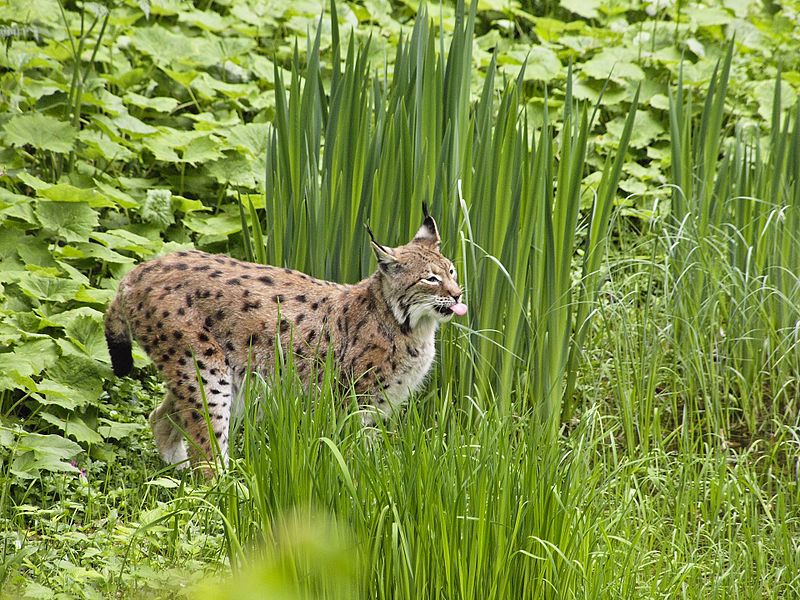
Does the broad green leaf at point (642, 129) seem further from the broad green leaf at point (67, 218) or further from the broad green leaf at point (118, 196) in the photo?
the broad green leaf at point (67, 218)

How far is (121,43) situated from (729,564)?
587 cm

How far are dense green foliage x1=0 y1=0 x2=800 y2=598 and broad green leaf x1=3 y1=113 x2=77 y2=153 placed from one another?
0.01 metres

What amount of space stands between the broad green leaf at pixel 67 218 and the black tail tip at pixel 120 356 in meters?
1.12

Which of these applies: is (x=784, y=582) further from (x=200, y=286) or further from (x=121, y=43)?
(x=121, y=43)

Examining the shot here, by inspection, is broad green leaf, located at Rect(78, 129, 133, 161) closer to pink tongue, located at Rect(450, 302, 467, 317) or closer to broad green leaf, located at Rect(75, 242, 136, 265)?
broad green leaf, located at Rect(75, 242, 136, 265)

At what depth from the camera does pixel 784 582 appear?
13.4 ft

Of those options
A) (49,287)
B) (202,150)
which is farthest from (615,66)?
(49,287)

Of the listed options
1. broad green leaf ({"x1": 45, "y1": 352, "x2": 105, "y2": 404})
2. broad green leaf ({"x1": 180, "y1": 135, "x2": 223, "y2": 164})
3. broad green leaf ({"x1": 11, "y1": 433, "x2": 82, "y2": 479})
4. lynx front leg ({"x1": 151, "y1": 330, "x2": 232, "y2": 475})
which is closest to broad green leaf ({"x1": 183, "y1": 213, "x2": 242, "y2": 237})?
broad green leaf ({"x1": 180, "y1": 135, "x2": 223, "y2": 164})

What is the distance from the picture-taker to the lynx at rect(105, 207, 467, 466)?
16.3 ft

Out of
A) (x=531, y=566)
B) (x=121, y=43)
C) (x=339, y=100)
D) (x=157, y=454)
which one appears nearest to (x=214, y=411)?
(x=157, y=454)

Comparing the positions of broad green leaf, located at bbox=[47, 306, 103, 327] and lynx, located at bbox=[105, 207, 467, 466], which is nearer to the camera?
lynx, located at bbox=[105, 207, 467, 466]

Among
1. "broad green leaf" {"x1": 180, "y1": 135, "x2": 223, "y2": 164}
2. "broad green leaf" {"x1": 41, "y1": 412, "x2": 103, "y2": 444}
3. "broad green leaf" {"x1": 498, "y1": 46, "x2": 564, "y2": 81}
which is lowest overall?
"broad green leaf" {"x1": 41, "y1": 412, "x2": 103, "y2": 444}

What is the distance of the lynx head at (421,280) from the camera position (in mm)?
4891

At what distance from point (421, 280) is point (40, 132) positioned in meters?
2.91
